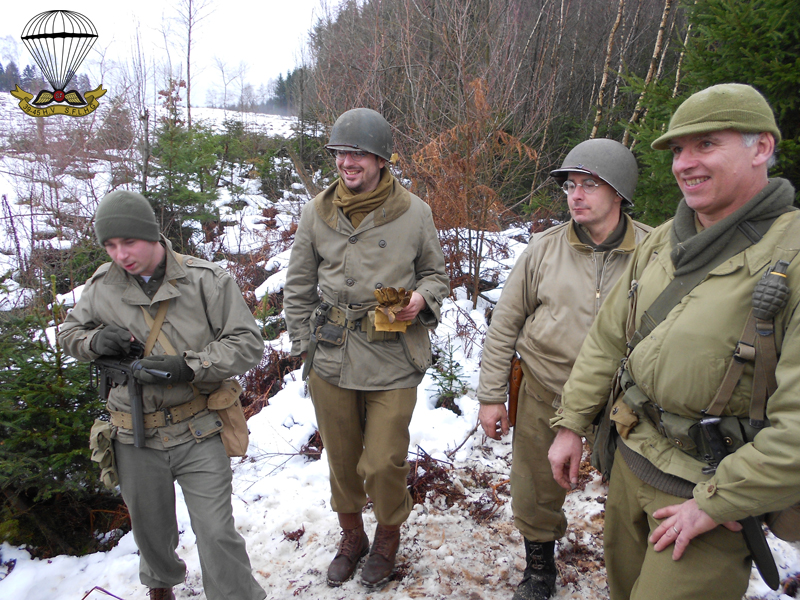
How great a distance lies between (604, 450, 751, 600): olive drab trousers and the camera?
1.55 meters

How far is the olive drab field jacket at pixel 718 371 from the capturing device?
4.38 feet

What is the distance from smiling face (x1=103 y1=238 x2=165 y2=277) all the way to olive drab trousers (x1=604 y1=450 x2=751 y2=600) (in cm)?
232

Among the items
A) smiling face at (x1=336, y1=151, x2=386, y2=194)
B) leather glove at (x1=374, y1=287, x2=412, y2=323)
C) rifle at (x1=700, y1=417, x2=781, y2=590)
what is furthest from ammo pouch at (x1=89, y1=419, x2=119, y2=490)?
rifle at (x1=700, y1=417, x2=781, y2=590)

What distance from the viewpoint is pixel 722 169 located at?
1.53 meters

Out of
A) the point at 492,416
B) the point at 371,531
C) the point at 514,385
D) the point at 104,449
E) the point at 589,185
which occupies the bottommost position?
the point at 371,531

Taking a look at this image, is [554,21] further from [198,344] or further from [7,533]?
[7,533]

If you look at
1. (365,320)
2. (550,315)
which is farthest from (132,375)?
(550,315)

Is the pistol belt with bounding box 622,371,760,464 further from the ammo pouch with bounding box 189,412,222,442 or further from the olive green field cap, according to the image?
the ammo pouch with bounding box 189,412,222,442

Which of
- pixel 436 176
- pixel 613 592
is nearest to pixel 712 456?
pixel 613 592

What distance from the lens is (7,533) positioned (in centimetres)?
301

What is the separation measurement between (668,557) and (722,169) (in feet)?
4.11

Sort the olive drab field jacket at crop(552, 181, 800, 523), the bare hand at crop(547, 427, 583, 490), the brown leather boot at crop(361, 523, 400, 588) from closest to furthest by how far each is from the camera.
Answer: the olive drab field jacket at crop(552, 181, 800, 523)
the bare hand at crop(547, 427, 583, 490)
the brown leather boot at crop(361, 523, 400, 588)

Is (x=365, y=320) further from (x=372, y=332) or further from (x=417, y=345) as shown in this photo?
(x=417, y=345)

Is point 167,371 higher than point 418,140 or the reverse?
the reverse
